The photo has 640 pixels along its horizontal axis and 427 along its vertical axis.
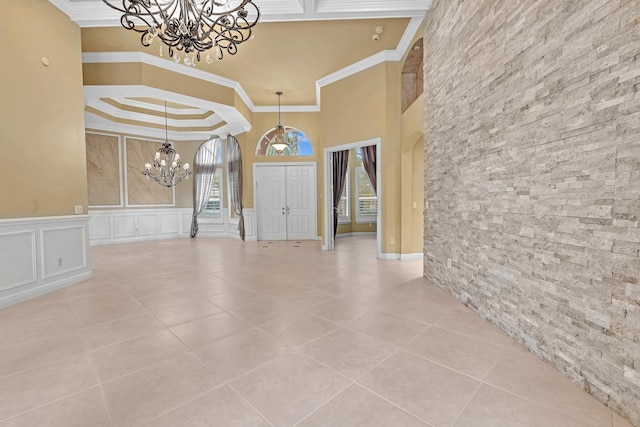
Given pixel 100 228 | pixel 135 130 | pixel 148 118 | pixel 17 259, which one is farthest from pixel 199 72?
pixel 100 228

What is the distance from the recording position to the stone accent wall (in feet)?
5.32

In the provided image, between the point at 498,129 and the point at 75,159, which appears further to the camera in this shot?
the point at 75,159

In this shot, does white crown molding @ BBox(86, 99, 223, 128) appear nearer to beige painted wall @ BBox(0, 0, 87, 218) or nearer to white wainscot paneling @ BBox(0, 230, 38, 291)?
beige painted wall @ BBox(0, 0, 87, 218)

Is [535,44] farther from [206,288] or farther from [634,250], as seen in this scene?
[206,288]

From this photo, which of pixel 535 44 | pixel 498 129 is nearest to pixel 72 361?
pixel 498 129

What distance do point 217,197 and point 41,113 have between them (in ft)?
20.0

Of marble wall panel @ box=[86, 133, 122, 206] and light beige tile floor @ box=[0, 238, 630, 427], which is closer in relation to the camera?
light beige tile floor @ box=[0, 238, 630, 427]

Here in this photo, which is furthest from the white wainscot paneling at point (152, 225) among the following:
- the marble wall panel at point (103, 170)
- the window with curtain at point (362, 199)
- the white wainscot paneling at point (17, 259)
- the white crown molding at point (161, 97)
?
the white wainscot paneling at point (17, 259)

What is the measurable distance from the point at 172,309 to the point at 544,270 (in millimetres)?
3544

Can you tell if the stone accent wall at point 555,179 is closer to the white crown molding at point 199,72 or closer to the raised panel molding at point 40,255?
the white crown molding at point 199,72

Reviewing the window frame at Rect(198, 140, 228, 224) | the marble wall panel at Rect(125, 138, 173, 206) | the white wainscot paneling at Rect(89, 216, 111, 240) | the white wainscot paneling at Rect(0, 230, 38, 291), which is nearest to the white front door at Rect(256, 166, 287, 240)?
the window frame at Rect(198, 140, 228, 224)

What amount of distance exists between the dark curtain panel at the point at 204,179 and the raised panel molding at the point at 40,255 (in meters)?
5.27

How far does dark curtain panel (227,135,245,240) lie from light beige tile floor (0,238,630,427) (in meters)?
5.08

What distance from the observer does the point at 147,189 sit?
31.1ft
